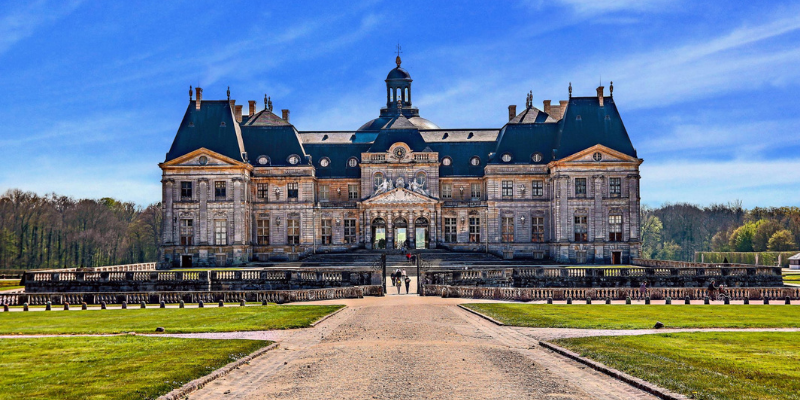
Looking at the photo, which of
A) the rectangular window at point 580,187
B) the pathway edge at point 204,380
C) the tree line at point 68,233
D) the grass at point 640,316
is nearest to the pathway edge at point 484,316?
the grass at point 640,316

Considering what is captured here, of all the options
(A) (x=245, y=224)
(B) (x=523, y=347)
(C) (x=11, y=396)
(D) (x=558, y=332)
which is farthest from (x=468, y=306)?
(A) (x=245, y=224)

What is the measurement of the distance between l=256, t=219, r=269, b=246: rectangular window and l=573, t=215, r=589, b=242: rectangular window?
31.3m

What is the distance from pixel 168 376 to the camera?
1550cm

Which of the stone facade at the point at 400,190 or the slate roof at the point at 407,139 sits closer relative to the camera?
the stone facade at the point at 400,190

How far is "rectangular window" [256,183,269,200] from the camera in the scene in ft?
273

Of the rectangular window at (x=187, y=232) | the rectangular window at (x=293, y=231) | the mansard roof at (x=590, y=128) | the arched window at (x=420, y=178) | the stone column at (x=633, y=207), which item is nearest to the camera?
the rectangular window at (x=187, y=232)

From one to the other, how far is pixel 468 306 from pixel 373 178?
48222 millimetres

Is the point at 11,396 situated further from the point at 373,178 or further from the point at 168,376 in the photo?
the point at 373,178

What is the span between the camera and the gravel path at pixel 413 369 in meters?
14.5

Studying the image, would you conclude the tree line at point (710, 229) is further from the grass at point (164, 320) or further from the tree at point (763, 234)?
the grass at point (164, 320)

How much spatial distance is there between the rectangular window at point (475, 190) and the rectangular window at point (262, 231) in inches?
858

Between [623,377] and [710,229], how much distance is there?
5576 inches

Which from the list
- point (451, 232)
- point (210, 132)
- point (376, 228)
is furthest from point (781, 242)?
point (210, 132)

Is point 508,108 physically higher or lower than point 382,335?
higher
